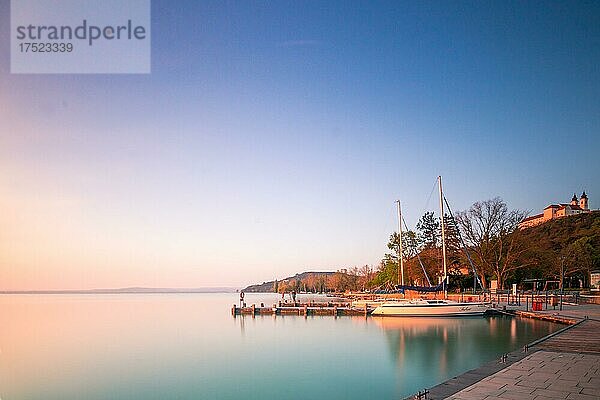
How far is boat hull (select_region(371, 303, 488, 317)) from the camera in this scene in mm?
34500

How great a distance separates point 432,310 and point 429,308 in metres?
0.25

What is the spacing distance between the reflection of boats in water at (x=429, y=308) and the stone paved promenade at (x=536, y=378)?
1994cm

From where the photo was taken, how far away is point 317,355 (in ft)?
72.0

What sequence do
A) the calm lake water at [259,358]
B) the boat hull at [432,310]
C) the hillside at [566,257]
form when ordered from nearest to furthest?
the calm lake water at [259,358] → the boat hull at [432,310] → the hillside at [566,257]

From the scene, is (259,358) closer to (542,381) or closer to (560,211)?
(542,381)

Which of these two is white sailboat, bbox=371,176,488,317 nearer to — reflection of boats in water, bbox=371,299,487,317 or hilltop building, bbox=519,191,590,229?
reflection of boats in water, bbox=371,299,487,317

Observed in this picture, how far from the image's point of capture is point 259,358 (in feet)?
72.0

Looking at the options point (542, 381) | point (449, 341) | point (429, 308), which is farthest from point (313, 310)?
point (542, 381)

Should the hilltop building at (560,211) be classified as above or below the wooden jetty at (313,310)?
above

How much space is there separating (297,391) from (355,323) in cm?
2066

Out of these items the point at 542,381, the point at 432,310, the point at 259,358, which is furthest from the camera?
the point at 432,310

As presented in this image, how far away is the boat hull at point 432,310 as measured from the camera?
34.5 metres

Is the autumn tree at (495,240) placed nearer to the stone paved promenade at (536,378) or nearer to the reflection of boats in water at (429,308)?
the reflection of boats in water at (429,308)

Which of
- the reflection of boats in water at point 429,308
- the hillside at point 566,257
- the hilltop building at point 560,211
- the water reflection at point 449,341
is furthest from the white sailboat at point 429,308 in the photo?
the hilltop building at point 560,211
